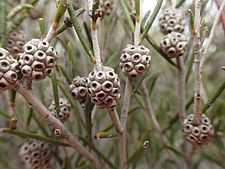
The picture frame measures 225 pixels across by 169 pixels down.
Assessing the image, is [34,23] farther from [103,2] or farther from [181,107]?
[181,107]

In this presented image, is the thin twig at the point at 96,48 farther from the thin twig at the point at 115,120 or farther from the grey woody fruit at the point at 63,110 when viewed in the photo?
the grey woody fruit at the point at 63,110

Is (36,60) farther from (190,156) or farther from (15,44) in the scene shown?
(190,156)

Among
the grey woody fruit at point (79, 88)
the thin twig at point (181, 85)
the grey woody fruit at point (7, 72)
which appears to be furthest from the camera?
the thin twig at point (181, 85)

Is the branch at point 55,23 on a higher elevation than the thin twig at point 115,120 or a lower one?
higher

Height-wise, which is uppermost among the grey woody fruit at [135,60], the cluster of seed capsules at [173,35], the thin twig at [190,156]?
the cluster of seed capsules at [173,35]

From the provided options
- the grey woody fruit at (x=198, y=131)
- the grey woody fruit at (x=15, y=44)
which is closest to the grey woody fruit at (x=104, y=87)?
the grey woody fruit at (x=198, y=131)

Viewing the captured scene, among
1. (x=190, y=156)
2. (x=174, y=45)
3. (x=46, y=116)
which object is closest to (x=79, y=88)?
(x=46, y=116)

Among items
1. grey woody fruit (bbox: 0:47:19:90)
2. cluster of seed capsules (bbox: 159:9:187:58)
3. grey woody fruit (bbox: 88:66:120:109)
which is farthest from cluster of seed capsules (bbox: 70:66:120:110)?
cluster of seed capsules (bbox: 159:9:187:58)

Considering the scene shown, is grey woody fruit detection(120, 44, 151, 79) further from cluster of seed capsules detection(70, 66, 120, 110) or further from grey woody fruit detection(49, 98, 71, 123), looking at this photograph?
grey woody fruit detection(49, 98, 71, 123)
